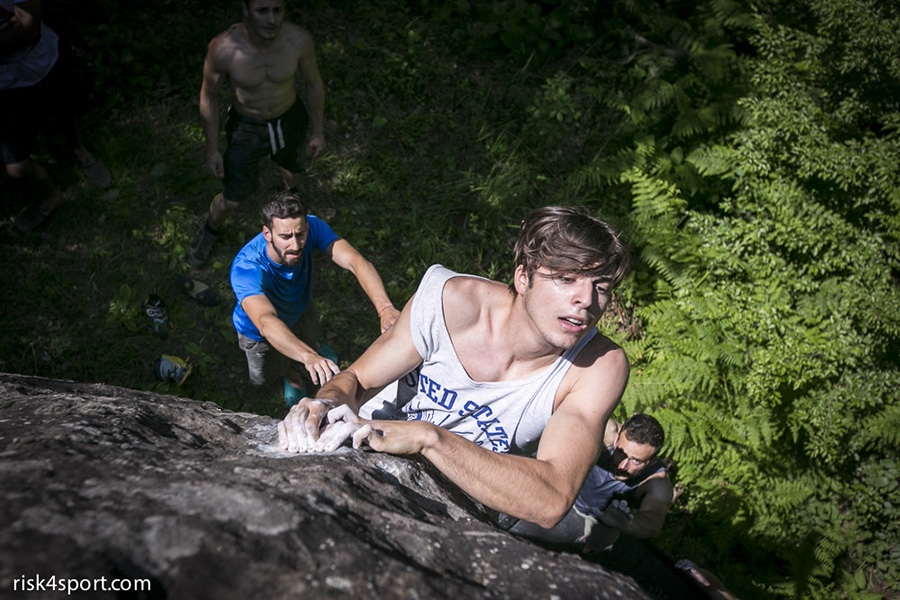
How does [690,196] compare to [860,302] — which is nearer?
[860,302]

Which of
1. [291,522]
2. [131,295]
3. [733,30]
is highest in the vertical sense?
[733,30]

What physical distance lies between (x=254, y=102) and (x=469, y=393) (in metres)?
3.73

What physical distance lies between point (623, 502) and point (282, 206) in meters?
2.91

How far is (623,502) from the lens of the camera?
391 cm

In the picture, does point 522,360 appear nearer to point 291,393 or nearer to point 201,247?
point 291,393

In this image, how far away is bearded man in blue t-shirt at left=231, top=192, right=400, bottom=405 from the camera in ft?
12.3

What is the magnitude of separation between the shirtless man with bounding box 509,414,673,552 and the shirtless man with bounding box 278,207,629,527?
57.1 inches

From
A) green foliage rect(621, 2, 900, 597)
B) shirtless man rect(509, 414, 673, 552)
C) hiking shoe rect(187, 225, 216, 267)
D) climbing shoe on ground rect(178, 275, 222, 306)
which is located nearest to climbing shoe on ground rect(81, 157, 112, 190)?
hiking shoe rect(187, 225, 216, 267)

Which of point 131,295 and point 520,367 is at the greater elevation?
point 520,367

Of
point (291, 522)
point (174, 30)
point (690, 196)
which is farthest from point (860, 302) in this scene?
point (174, 30)

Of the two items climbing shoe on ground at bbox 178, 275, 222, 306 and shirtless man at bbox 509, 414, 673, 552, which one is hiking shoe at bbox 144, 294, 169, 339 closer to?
climbing shoe on ground at bbox 178, 275, 222, 306

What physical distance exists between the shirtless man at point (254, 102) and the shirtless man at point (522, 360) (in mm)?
3233

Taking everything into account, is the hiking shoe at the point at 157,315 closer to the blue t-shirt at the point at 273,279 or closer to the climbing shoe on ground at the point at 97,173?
the blue t-shirt at the point at 273,279

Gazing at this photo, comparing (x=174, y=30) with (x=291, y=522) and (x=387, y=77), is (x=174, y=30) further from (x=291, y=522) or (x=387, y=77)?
(x=291, y=522)
